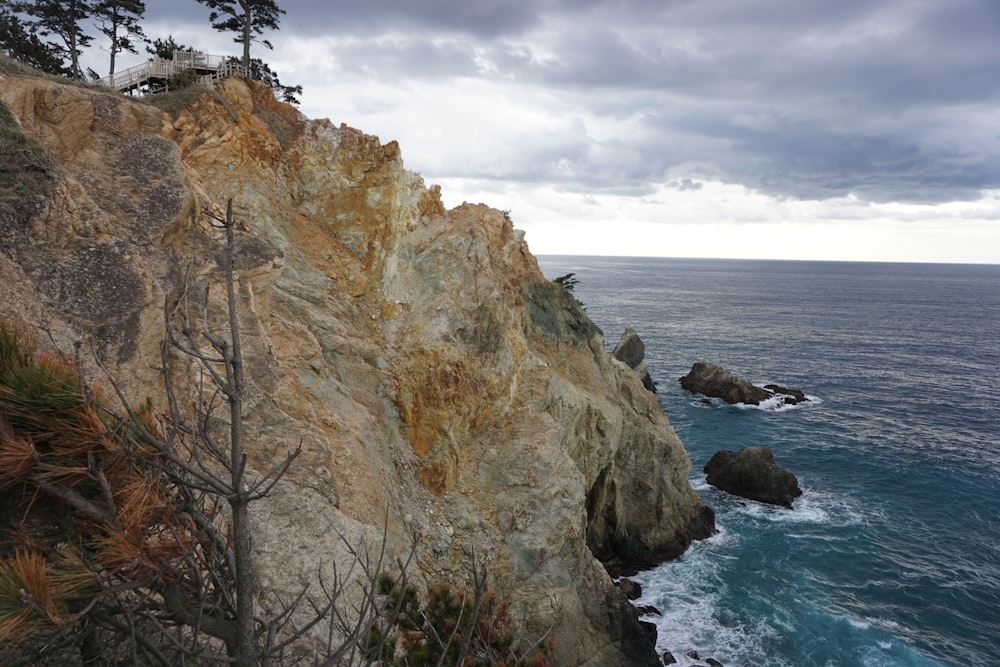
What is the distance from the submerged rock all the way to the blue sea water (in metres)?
1.90

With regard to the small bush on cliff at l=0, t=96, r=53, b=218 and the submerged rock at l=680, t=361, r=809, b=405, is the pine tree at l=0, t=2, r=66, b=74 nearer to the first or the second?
the small bush on cliff at l=0, t=96, r=53, b=218

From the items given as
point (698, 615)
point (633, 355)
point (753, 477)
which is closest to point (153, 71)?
point (698, 615)

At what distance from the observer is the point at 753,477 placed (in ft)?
132

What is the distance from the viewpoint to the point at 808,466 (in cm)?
4397

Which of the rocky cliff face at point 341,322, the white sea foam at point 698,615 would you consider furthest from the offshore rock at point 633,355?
the rocky cliff face at point 341,322

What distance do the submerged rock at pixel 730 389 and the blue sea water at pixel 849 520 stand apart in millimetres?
1901

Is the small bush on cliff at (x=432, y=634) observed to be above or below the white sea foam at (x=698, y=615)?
above

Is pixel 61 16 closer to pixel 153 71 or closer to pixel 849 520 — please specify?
pixel 153 71

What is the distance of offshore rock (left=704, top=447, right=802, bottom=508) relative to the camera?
127 feet

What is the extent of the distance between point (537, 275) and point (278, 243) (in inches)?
610

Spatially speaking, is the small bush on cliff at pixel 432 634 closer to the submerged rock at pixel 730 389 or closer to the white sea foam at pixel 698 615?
the white sea foam at pixel 698 615

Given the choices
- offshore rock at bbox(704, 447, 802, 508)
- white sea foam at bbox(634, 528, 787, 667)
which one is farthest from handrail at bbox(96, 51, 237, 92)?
offshore rock at bbox(704, 447, 802, 508)

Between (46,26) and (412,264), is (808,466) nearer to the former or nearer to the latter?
(412,264)

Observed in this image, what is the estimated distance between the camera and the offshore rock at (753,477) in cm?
3884
